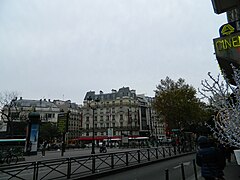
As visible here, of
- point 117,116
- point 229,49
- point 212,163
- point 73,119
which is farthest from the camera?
point 73,119

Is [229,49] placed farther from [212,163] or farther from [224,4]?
[212,163]

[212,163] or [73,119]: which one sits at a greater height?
[73,119]

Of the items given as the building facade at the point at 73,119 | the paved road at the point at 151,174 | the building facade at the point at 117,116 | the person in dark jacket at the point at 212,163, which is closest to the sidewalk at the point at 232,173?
the paved road at the point at 151,174

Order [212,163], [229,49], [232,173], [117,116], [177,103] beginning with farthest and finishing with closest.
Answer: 1. [117,116]
2. [177,103]
3. [232,173]
4. [229,49]
5. [212,163]

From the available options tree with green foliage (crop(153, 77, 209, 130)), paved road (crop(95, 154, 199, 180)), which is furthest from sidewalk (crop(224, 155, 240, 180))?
tree with green foliage (crop(153, 77, 209, 130))

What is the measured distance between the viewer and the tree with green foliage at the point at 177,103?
24875mm

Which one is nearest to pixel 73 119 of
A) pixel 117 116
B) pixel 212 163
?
pixel 117 116

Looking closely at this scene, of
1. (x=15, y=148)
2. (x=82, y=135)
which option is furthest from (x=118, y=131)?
(x=15, y=148)

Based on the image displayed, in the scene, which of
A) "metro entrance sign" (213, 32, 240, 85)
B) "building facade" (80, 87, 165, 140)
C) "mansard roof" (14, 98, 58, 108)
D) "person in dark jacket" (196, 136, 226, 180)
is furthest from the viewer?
"mansard roof" (14, 98, 58, 108)

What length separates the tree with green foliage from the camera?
24875 millimetres

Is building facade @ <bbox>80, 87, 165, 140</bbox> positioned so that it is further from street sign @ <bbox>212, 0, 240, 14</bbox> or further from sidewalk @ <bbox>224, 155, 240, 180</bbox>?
street sign @ <bbox>212, 0, 240, 14</bbox>

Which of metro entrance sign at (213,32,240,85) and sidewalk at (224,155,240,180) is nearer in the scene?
sidewalk at (224,155,240,180)

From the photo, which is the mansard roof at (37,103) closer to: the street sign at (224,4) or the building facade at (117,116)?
the building facade at (117,116)

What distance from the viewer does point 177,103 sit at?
2456 cm
